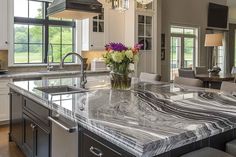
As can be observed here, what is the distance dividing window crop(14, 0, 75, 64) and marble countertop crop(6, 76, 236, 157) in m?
3.26

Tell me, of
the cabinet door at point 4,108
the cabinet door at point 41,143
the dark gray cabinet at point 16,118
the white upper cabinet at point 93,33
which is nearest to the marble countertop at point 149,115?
the cabinet door at point 41,143

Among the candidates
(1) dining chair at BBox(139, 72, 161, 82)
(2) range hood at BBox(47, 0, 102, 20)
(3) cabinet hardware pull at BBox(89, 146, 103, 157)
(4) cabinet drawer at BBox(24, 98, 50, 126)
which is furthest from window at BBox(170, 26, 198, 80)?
(3) cabinet hardware pull at BBox(89, 146, 103, 157)

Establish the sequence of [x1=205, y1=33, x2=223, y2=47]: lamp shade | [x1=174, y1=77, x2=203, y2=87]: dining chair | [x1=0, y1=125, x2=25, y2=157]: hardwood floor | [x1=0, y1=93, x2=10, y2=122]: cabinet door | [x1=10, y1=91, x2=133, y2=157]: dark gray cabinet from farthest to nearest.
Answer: [x1=205, y1=33, x2=223, y2=47]: lamp shade
[x1=0, y1=93, x2=10, y2=122]: cabinet door
[x1=0, y1=125, x2=25, y2=157]: hardwood floor
[x1=174, y1=77, x2=203, y2=87]: dining chair
[x1=10, y1=91, x2=133, y2=157]: dark gray cabinet

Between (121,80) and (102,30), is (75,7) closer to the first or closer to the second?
(121,80)

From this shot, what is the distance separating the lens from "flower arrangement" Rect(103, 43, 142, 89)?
2789 millimetres

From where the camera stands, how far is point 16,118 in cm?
357

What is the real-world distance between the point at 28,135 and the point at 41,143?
20.1 inches

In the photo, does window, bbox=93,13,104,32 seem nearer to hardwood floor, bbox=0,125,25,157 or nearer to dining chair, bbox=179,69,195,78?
dining chair, bbox=179,69,195,78

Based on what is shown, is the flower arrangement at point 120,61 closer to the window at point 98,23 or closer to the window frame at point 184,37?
the window at point 98,23

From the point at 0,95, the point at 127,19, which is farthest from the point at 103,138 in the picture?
the point at 127,19

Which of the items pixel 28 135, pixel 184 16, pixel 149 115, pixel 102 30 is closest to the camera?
pixel 149 115

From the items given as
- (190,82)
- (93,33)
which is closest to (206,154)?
(190,82)

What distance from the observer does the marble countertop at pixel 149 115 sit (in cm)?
132

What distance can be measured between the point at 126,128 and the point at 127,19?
17.3 ft
